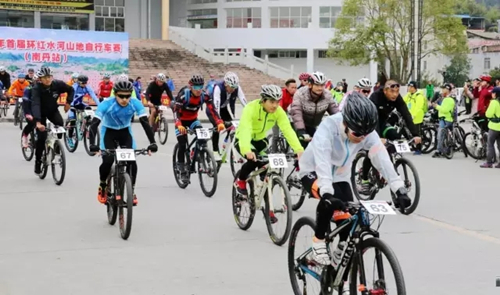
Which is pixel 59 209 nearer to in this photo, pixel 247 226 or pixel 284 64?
pixel 247 226

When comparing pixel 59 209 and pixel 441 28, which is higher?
pixel 441 28

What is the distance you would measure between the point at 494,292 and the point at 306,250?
182 centimetres

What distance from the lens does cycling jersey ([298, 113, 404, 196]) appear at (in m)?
5.36

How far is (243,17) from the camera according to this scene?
7250cm

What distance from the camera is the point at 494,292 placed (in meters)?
6.55

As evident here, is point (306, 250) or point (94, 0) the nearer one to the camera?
point (306, 250)

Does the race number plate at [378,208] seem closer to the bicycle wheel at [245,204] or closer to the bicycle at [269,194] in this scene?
the bicycle at [269,194]

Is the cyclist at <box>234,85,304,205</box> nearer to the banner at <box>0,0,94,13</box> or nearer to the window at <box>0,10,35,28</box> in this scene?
the banner at <box>0,0,94,13</box>

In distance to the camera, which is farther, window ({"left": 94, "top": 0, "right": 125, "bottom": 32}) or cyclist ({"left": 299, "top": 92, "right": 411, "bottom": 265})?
window ({"left": 94, "top": 0, "right": 125, "bottom": 32})

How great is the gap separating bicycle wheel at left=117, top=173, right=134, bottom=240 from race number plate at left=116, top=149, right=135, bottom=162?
0.20 meters

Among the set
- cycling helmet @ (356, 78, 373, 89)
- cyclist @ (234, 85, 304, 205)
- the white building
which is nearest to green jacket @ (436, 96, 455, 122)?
cycling helmet @ (356, 78, 373, 89)

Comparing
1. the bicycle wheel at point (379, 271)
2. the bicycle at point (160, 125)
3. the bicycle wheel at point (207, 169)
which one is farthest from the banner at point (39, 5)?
the bicycle wheel at point (379, 271)

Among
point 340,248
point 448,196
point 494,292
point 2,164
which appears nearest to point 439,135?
point 448,196

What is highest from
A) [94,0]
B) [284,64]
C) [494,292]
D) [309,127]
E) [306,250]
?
[94,0]
